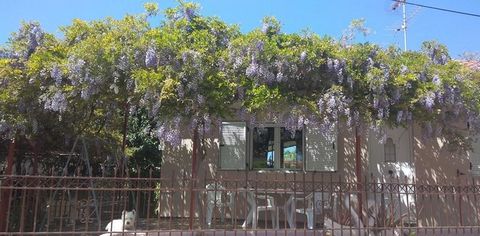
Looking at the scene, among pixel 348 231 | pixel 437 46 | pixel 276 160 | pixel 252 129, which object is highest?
pixel 437 46

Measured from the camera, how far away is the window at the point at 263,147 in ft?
35.4

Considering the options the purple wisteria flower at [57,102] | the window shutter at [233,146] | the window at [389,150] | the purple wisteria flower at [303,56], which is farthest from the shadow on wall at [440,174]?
the purple wisteria flower at [57,102]

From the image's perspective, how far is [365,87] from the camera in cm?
779

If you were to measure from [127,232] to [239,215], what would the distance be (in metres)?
4.46

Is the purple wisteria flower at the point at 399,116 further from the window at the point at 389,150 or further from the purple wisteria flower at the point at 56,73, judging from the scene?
the purple wisteria flower at the point at 56,73

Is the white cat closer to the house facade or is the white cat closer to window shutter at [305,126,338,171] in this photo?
Result: the house facade

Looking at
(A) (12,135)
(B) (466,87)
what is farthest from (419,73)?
(A) (12,135)

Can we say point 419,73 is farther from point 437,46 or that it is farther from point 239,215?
point 239,215

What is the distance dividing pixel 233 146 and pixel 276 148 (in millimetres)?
935

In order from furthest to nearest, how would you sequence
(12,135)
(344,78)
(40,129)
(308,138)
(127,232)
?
(308,138)
(40,129)
(12,135)
(344,78)
(127,232)

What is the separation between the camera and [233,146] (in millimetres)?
10883

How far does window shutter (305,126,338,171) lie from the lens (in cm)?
1052

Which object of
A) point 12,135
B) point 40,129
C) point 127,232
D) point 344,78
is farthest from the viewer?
point 40,129

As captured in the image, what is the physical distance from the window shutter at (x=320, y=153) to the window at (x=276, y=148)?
257mm
